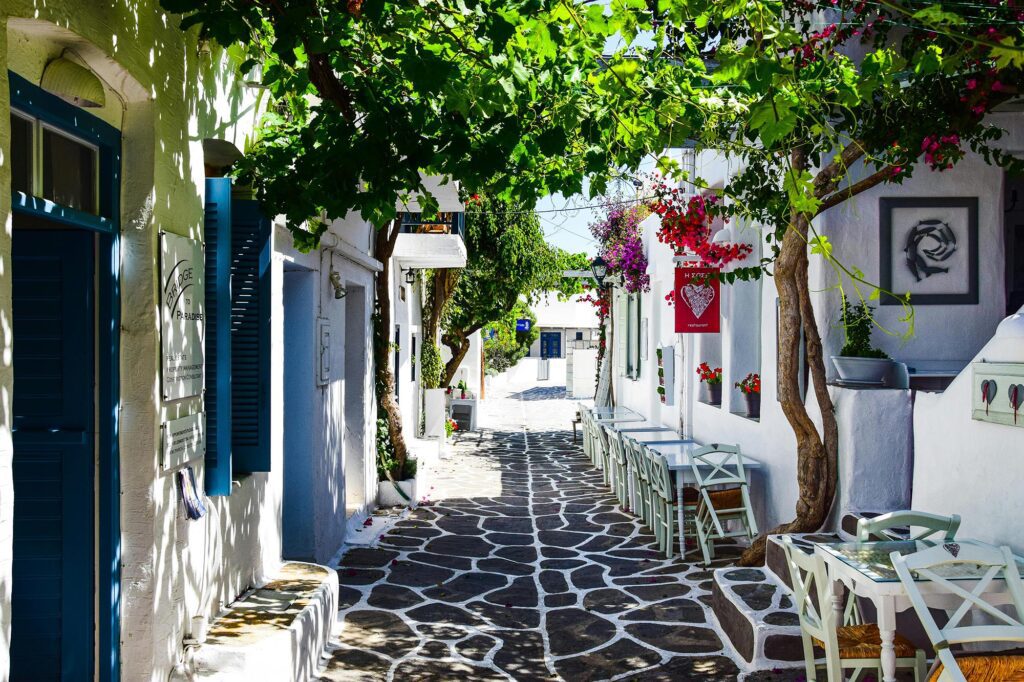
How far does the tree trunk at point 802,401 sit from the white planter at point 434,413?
9.46m

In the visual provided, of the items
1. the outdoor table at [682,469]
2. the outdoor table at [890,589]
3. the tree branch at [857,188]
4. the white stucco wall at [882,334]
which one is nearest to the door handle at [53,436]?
the outdoor table at [890,589]

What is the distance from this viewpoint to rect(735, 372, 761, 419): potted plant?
365 inches

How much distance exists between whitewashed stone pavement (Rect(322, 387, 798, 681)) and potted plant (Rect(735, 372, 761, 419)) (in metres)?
1.47

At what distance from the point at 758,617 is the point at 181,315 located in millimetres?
3870

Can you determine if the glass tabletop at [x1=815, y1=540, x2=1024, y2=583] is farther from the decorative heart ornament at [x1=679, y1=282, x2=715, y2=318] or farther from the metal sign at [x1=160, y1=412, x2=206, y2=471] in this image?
the decorative heart ornament at [x1=679, y1=282, x2=715, y2=318]

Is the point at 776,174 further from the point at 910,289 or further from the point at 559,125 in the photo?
the point at 559,125

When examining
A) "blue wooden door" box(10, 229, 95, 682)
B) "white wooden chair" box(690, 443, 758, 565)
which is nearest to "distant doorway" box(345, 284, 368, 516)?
"white wooden chair" box(690, 443, 758, 565)

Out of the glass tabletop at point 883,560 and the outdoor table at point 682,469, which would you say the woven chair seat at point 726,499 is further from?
the glass tabletop at point 883,560

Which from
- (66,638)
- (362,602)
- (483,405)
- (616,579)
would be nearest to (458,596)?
(362,602)

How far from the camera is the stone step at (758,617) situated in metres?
5.44

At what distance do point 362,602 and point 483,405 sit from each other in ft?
70.3

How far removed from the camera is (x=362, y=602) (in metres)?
7.07

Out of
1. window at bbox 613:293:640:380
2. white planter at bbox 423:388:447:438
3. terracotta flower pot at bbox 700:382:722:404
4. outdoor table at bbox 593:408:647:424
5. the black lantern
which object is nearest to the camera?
terracotta flower pot at bbox 700:382:722:404

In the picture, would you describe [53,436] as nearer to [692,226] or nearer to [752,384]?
[692,226]
